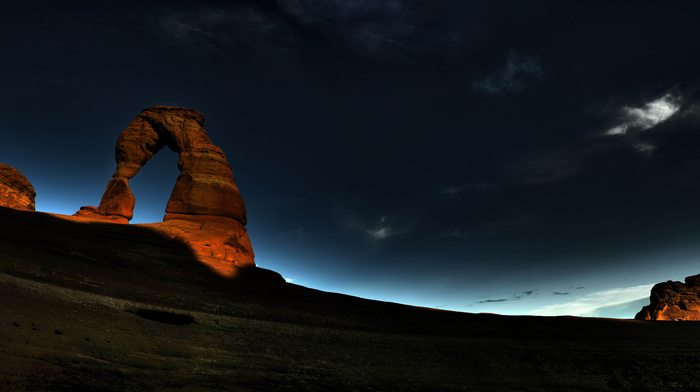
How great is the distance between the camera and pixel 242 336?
1160cm

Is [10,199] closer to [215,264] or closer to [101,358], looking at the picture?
[215,264]

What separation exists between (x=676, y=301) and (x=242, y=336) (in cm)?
6187

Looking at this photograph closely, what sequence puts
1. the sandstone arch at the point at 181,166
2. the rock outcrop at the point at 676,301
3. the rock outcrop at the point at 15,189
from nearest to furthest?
1. the sandstone arch at the point at 181,166
2. the rock outcrop at the point at 15,189
3. the rock outcrop at the point at 676,301

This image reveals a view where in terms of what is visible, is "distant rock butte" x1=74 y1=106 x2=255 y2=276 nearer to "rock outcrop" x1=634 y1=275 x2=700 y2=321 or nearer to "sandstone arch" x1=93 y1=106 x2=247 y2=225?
"sandstone arch" x1=93 y1=106 x2=247 y2=225

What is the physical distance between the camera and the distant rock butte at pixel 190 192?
76.4 feet

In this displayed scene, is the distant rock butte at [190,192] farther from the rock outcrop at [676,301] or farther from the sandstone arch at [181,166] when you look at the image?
the rock outcrop at [676,301]

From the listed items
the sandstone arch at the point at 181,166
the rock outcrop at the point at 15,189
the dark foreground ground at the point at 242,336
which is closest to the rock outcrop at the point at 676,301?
the dark foreground ground at the point at 242,336

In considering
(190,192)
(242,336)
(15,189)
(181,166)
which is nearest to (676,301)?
(242,336)

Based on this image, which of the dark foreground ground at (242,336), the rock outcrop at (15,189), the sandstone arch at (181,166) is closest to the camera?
the dark foreground ground at (242,336)

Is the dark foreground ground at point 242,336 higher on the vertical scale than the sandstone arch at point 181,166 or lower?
lower

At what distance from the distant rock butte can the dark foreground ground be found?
9.59 ft

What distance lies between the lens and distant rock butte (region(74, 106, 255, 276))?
2329 centimetres

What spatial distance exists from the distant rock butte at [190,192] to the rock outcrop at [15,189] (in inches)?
341

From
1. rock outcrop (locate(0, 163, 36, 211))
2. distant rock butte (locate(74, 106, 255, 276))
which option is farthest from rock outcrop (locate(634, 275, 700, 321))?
rock outcrop (locate(0, 163, 36, 211))
